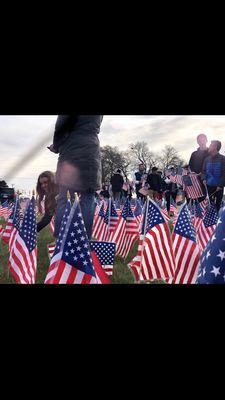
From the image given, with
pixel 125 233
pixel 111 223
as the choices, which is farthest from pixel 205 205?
pixel 125 233

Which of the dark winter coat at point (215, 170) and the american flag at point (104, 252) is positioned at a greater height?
the dark winter coat at point (215, 170)

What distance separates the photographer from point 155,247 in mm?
3844

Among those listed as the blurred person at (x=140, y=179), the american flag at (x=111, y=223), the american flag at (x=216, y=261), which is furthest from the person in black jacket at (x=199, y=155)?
the blurred person at (x=140, y=179)

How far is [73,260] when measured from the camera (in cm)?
285

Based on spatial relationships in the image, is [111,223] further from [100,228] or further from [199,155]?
[199,155]

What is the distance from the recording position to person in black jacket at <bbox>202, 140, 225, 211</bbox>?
308 inches

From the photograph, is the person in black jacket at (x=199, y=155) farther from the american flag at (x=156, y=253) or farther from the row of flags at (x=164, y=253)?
the american flag at (x=156, y=253)

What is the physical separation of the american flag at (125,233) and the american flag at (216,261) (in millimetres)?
2697

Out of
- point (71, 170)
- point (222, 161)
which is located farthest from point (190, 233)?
point (222, 161)

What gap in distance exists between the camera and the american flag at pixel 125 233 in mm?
5676

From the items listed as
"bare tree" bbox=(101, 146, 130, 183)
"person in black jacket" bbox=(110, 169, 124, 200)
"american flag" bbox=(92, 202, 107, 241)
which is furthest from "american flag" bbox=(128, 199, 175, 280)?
"bare tree" bbox=(101, 146, 130, 183)

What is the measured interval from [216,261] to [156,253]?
3.56 feet

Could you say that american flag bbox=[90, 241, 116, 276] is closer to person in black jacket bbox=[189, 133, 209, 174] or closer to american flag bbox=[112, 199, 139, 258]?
american flag bbox=[112, 199, 139, 258]
